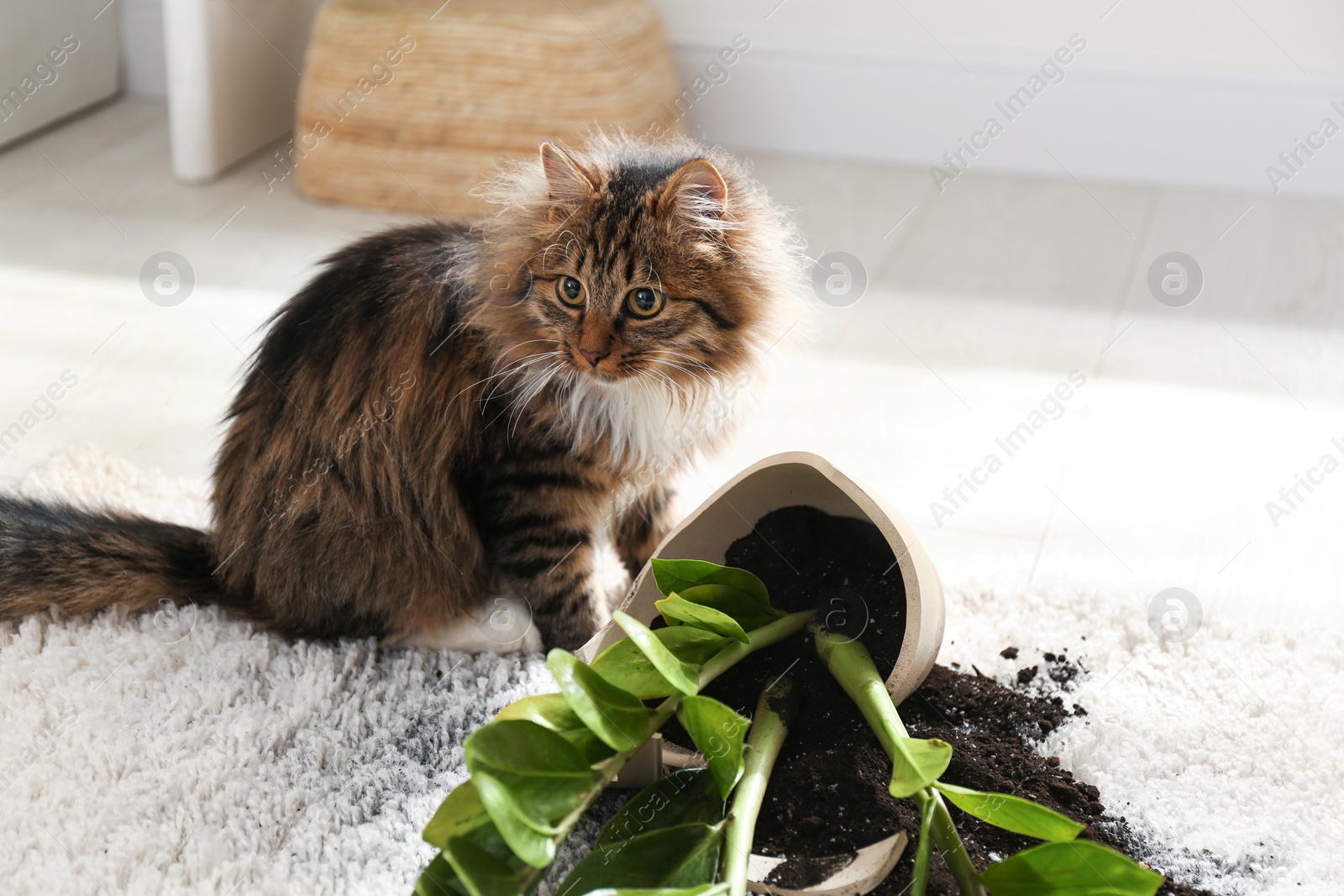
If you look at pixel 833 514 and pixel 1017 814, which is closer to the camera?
pixel 1017 814

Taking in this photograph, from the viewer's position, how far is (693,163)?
49.6 inches

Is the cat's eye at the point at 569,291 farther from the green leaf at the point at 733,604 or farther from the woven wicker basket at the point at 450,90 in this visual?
the woven wicker basket at the point at 450,90

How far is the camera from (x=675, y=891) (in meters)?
0.88

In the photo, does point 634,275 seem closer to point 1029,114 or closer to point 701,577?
point 701,577

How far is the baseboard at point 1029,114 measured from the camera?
3.11m

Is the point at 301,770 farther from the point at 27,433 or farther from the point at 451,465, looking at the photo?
the point at 27,433

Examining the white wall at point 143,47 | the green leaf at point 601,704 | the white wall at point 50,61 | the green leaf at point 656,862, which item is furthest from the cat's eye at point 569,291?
the white wall at point 143,47

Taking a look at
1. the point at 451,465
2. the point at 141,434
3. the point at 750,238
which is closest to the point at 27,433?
the point at 141,434

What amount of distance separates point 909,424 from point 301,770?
1.27 metres

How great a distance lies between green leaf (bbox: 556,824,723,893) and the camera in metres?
0.95

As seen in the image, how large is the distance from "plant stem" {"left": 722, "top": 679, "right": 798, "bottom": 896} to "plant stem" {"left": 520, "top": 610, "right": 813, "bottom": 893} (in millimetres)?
54

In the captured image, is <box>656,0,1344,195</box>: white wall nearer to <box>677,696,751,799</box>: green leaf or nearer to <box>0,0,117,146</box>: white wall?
<box>0,0,117,146</box>: white wall

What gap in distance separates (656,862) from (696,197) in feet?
2.32

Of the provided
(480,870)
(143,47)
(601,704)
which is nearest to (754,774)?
(601,704)
